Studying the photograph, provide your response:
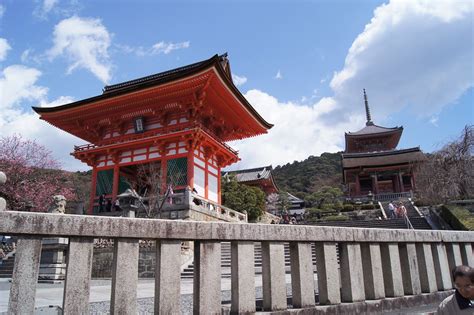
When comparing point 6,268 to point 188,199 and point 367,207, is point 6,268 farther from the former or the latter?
point 367,207

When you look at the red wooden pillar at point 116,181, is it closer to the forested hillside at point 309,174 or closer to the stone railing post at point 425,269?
the stone railing post at point 425,269

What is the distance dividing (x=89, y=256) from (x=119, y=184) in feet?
63.3

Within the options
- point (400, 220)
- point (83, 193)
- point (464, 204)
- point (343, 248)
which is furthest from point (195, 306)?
point (83, 193)

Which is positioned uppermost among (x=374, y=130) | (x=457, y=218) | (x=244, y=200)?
(x=374, y=130)

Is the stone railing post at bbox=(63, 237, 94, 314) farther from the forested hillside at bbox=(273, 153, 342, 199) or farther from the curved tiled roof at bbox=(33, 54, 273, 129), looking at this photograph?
the forested hillside at bbox=(273, 153, 342, 199)

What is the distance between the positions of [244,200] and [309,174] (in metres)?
52.9

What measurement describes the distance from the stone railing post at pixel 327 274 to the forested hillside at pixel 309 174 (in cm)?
6171

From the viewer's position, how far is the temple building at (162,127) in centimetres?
1842

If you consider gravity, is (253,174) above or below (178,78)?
above

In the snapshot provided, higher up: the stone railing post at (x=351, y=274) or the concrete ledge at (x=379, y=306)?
the stone railing post at (x=351, y=274)

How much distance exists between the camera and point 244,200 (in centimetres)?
2781

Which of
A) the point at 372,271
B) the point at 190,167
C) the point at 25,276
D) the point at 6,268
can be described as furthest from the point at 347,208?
the point at 25,276

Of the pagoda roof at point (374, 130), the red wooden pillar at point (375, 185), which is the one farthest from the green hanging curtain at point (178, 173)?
the pagoda roof at point (374, 130)

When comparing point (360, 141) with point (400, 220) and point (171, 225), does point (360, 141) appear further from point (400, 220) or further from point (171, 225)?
point (171, 225)
